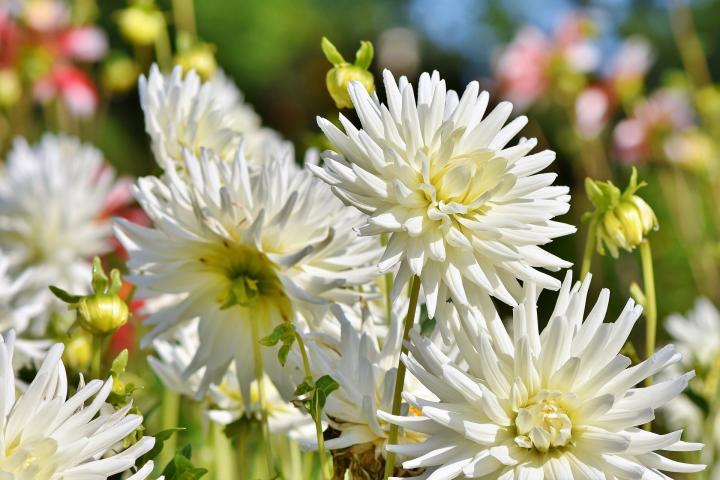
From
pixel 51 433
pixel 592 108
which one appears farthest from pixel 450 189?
pixel 592 108

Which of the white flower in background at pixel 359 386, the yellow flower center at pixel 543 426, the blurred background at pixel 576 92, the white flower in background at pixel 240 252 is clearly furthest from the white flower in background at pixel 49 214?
the yellow flower center at pixel 543 426

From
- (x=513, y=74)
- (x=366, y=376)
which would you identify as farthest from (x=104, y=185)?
(x=513, y=74)

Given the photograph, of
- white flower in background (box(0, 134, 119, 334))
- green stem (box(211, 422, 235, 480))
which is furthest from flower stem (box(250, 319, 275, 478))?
white flower in background (box(0, 134, 119, 334))

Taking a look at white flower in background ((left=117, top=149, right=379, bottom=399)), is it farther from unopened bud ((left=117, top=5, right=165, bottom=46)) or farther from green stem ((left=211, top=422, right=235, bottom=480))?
unopened bud ((left=117, top=5, right=165, bottom=46))

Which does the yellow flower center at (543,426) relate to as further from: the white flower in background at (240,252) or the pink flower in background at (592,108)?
the pink flower in background at (592,108)

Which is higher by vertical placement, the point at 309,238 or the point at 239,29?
the point at 239,29

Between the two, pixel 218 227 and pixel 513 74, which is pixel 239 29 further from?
pixel 218 227
